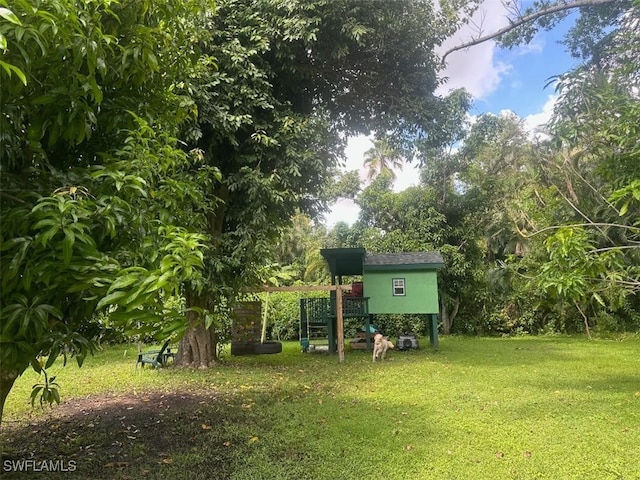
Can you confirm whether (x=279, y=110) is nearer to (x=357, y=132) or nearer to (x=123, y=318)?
(x=357, y=132)

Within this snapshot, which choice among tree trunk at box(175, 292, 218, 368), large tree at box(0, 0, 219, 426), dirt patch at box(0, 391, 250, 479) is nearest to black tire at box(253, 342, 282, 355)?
tree trunk at box(175, 292, 218, 368)

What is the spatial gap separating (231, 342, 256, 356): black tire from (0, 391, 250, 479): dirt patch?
5007mm

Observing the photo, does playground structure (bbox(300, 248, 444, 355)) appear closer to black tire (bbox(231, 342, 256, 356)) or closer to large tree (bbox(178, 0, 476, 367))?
black tire (bbox(231, 342, 256, 356))

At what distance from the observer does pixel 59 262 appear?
6.26 ft

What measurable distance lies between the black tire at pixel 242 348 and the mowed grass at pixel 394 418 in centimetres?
141

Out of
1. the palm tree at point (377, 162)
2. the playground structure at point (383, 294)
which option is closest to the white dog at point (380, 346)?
the playground structure at point (383, 294)

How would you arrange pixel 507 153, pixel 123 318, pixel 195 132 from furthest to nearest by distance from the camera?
pixel 507 153, pixel 195 132, pixel 123 318

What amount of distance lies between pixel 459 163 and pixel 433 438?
1569 centimetres

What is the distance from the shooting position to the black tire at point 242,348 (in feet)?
36.8

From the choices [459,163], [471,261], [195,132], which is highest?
[459,163]

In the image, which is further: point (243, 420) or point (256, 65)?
point (256, 65)

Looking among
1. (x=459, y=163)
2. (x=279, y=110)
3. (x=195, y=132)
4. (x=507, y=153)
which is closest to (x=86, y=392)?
(x=195, y=132)

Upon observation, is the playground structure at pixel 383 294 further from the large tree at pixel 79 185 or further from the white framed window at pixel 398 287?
the large tree at pixel 79 185

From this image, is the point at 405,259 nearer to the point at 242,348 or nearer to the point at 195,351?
the point at 242,348
